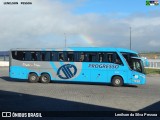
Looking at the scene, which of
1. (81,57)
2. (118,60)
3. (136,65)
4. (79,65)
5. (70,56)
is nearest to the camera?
(136,65)

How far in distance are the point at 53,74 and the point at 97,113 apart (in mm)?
14452

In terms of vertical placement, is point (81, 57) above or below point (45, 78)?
above

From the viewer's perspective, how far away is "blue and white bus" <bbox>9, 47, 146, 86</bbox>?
24.6 metres

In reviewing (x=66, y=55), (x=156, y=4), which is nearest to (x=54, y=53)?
(x=66, y=55)

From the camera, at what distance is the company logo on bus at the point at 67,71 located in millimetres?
25828

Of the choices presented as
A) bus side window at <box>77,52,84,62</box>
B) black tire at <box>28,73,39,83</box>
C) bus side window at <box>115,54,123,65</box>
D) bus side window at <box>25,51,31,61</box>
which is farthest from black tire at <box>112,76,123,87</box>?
bus side window at <box>25,51,31,61</box>

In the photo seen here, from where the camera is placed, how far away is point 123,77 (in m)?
24.7

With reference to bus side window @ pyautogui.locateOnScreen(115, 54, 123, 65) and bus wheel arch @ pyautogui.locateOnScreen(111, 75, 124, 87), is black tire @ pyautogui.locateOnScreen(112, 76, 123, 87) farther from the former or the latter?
bus side window @ pyautogui.locateOnScreen(115, 54, 123, 65)

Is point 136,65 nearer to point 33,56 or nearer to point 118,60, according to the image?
point 118,60

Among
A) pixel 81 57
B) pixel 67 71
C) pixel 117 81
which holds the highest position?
pixel 81 57

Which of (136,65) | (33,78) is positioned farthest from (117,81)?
(33,78)

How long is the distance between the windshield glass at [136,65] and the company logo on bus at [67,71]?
431cm

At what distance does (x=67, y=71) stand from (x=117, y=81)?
3.95 meters

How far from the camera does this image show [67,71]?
26.0 m
